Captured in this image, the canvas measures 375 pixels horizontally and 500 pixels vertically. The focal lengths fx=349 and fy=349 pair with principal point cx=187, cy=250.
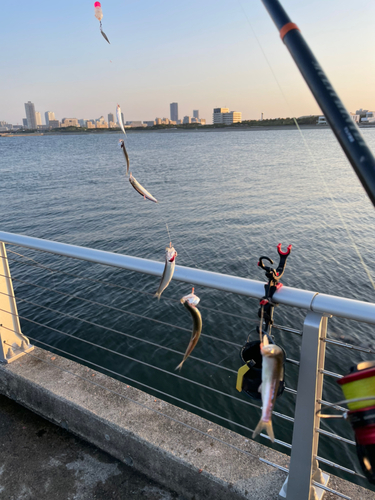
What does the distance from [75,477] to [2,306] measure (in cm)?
146

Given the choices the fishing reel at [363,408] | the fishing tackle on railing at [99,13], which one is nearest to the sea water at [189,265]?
the fishing reel at [363,408]

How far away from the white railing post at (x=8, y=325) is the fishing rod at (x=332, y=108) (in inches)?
102

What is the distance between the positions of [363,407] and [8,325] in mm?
2895

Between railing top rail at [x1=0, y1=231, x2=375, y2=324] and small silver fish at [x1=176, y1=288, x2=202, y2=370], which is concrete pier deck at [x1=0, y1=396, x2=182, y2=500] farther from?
railing top rail at [x1=0, y1=231, x2=375, y2=324]

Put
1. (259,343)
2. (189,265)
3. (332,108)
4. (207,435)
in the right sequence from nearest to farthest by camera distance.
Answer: (332,108) < (259,343) < (207,435) < (189,265)

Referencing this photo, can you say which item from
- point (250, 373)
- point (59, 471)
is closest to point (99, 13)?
point (250, 373)

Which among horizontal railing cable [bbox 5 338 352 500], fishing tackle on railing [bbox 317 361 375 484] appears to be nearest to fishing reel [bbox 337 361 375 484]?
fishing tackle on railing [bbox 317 361 375 484]

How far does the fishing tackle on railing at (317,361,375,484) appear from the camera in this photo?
1190mm

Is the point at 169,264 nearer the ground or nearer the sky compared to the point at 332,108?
nearer the ground

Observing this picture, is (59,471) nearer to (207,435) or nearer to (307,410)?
(207,435)

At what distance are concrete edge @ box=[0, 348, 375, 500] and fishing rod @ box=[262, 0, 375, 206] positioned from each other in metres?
1.86

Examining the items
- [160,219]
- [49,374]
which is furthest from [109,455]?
[160,219]

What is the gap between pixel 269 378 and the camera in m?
1.36

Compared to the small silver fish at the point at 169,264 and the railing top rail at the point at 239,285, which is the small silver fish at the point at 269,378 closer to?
the railing top rail at the point at 239,285
